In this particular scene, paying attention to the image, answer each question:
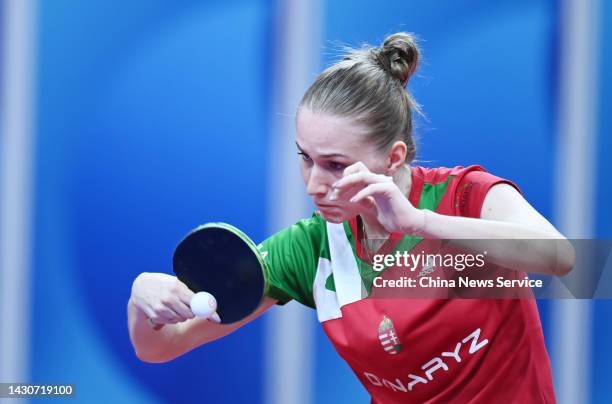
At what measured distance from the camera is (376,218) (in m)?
1.60

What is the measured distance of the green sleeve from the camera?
167 cm

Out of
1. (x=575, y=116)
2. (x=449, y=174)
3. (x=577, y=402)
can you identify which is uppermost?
(x=575, y=116)

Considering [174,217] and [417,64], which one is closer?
[417,64]

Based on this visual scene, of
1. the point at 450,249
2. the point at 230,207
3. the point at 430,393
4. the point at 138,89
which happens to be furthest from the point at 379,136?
the point at 138,89

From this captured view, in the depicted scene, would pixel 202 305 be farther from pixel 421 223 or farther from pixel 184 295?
pixel 421 223

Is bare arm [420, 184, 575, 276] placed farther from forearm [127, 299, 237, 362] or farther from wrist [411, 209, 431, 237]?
forearm [127, 299, 237, 362]

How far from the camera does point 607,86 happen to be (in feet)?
8.41

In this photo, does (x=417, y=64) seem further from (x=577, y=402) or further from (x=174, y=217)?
(x=577, y=402)

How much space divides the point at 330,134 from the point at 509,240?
0.38 m

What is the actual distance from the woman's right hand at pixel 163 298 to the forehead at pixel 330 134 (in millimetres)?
347

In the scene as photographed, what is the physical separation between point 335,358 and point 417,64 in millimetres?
1133

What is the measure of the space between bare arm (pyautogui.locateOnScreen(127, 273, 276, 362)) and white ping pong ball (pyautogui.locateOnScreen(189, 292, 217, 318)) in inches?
1.0

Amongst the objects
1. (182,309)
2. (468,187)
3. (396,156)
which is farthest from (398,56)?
(182,309)

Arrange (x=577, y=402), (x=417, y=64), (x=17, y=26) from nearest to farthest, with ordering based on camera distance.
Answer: (x=417, y=64)
(x=17, y=26)
(x=577, y=402)
